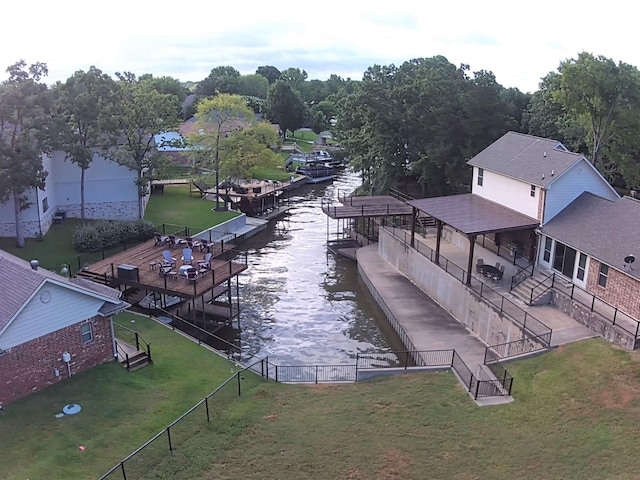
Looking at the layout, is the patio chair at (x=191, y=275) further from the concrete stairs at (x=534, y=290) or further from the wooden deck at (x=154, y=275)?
the concrete stairs at (x=534, y=290)

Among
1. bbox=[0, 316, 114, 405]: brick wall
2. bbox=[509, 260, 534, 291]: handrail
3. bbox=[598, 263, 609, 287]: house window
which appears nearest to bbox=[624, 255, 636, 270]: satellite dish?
bbox=[598, 263, 609, 287]: house window

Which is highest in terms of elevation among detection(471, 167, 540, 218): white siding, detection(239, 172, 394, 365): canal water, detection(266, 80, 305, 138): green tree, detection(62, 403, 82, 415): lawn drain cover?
detection(266, 80, 305, 138): green tree

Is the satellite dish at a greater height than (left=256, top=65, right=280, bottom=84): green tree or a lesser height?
lesser

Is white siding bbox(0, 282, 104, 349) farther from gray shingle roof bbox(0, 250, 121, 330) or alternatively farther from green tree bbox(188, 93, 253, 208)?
green tree bbox(188, 93, 253, 208)

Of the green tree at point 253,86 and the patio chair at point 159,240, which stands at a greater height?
the green tree at point 253,86

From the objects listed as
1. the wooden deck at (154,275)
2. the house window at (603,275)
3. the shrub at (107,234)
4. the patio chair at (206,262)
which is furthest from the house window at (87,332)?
the house window at (603,275)

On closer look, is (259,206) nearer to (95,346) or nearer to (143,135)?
(143,135)
